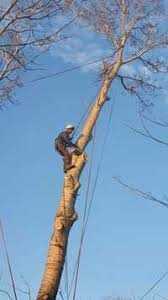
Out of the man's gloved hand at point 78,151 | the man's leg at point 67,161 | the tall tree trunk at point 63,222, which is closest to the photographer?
the tall tree trunk at point 63,222

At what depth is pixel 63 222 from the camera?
7840mm

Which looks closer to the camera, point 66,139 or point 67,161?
point 67,161

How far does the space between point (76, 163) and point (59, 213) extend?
3.01 ft

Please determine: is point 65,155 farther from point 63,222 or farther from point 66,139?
point 63,222

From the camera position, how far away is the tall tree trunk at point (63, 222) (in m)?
7.16

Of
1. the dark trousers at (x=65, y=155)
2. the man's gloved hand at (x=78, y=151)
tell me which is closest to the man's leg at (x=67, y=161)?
the dark trousers at (x=65, y=155)

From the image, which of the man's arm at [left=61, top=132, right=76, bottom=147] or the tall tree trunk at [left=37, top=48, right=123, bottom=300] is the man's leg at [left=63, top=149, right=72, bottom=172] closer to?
the tall tree trunk at [left=37, top=48, right=123, bottom=300]

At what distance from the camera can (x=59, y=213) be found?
7.97m

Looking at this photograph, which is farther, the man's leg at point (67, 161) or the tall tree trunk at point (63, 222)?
the man's leg at point (67, 161)

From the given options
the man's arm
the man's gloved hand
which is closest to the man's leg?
the man's gloved hand

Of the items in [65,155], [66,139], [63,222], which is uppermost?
[66,139]

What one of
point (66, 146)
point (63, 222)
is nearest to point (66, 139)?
point (66, 146)

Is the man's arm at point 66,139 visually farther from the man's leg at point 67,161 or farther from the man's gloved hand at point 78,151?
the man's leg at point 67,161

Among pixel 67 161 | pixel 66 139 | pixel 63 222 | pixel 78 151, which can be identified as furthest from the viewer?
pixel 66 139
